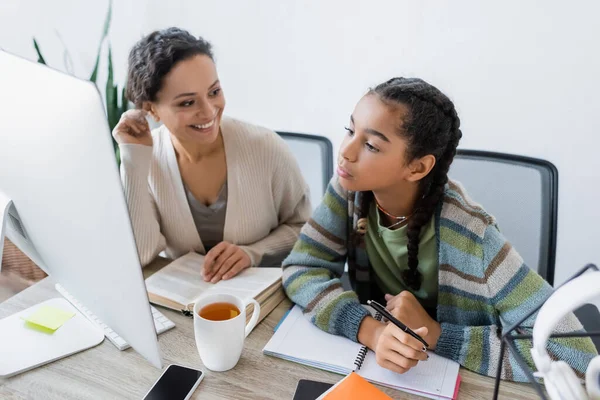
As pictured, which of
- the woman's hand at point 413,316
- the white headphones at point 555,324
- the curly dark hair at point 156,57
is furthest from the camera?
the curly dark hair at point 156,57

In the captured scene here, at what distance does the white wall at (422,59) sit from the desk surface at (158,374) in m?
1.26

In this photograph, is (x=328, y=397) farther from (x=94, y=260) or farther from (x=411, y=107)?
(x=411, y=107)

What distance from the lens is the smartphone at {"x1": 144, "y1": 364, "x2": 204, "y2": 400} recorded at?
81 cm

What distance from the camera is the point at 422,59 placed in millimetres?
1938

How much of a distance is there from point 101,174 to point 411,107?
0.61m

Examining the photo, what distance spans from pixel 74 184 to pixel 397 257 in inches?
28.0

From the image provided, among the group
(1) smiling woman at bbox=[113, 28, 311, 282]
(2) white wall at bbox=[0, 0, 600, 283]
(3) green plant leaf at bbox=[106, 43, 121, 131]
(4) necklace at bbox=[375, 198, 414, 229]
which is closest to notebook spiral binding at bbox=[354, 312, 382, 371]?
(4) necklace at bbox=[375, 198, 414, 229]

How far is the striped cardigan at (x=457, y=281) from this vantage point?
2.87ft

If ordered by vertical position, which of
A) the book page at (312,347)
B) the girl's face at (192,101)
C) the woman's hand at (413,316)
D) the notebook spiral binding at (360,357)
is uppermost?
the girl's face at (192,101)

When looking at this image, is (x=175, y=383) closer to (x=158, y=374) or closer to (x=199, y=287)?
(x=158, y=374)

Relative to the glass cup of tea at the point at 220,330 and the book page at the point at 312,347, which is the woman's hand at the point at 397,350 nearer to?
the book page at the point at 312,347

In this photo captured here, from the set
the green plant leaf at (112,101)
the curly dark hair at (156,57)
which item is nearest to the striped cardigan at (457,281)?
the curly dark hair at (156,57)

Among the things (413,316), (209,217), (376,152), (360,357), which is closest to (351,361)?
(360,357)

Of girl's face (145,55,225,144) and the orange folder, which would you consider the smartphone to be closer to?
the orange folder
